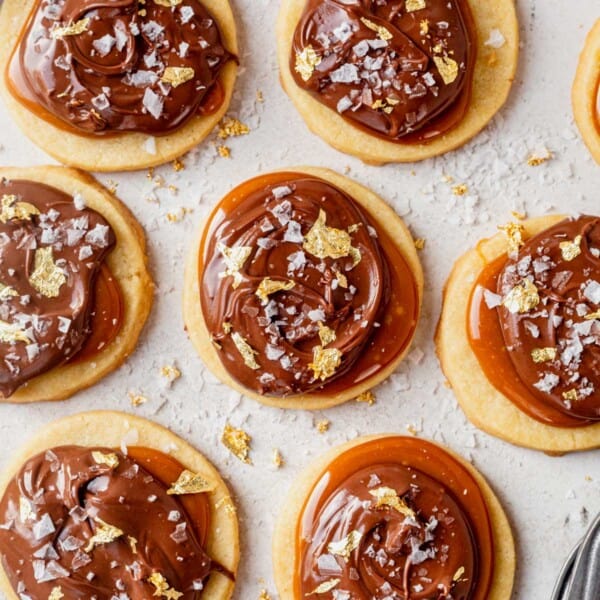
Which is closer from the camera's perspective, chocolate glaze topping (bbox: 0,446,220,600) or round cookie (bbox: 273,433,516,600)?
chocolate glaze topping (bbox: 0,446,220,600)

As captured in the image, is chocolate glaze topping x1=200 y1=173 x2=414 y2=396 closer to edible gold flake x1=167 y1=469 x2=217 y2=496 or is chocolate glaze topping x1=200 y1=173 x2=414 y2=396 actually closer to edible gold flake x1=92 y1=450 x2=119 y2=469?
edible gold flake x1=167 y1=469 x2=217 y2=496

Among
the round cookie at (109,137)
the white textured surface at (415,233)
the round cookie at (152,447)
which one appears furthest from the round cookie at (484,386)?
the round cookie at (109,137)

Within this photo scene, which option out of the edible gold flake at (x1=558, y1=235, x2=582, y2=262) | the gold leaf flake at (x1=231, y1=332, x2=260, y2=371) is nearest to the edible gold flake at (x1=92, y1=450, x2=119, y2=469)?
the gold leaf flake at (x1=231, y1=332, x2=260, y2=371)

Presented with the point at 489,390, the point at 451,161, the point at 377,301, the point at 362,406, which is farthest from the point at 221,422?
the point at 451,161

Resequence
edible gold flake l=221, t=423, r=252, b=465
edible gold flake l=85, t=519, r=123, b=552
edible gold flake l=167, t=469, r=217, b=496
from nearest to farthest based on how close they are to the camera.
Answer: edible gold flake l=85, t=519, r=123, b=552 < edible gold flake l=167, t=469, r=217, b=496 < edible gold flake l=221, t=423, r=252, b=465

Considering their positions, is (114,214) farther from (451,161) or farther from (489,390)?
(489,390)

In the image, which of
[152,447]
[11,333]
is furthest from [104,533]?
[11,333]

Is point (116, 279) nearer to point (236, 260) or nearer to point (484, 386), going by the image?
point (236, 260)
